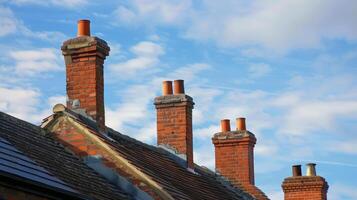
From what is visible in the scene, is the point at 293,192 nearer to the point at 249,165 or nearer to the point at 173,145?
the point at 249,165

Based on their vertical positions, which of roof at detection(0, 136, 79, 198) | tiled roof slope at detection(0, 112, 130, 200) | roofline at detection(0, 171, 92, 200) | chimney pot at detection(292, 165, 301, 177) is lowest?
roofline at detection(0, 171, 92, 200)

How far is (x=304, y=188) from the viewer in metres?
27.2

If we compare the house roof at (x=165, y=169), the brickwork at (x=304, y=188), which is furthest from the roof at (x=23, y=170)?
the brickwork at (x=304, y=188)

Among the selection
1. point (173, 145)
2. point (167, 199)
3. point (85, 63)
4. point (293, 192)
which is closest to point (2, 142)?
point (167, 199)

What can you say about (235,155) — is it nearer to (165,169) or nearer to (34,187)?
(165,169)

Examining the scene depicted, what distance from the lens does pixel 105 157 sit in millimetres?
16734

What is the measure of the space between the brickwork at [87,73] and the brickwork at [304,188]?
32.7ft

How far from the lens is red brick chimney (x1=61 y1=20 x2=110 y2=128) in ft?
59.9

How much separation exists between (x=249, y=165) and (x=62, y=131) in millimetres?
9216

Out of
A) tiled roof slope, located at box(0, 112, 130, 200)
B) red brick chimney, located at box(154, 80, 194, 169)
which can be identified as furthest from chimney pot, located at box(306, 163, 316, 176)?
tiled roof slope, located at box(0, 112, 130, 200)

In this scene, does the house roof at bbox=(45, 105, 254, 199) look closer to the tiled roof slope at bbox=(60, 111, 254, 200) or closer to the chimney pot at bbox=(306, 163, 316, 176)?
the tiled roof slope at bbox=(60, 111, 254, 200)

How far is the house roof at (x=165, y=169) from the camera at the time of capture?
17203 mm

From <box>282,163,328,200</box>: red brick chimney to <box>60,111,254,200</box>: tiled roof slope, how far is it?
342cm

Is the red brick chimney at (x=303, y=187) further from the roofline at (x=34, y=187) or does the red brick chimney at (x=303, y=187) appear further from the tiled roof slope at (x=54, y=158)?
the roofline at (x=34, y=187)
